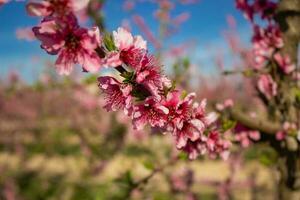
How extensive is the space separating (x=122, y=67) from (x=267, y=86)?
1.43m

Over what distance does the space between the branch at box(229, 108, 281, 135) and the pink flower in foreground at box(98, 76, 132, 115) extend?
103cm

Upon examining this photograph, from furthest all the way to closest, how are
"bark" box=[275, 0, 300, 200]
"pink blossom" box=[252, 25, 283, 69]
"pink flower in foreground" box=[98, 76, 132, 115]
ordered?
"pink blossom" box=[252, 25, 283, 69] < "bark" box=[275, 0, 300, 200] < "pink flower in foreground" box=[98, 76, 132, 115]

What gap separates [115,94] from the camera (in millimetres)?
1421

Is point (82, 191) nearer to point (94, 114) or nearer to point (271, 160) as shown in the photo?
point (94, 114)

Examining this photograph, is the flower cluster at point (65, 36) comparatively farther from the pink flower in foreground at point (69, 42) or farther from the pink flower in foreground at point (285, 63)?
the pink flower in foreground at point (285, 63)

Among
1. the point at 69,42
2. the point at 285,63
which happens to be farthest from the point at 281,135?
the point at 69,42

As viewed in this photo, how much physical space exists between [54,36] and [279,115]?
165cm

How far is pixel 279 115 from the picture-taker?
2.50 metres

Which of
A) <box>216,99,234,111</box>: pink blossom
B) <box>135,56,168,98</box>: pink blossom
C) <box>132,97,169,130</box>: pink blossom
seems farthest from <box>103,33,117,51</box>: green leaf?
<box>216,99,234,111</box>: pink blossom

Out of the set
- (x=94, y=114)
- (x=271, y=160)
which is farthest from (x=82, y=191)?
(x=271, y=160)

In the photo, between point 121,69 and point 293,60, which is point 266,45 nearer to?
point 293,60

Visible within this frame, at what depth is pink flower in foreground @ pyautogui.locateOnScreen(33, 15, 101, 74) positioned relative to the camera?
1176 mm

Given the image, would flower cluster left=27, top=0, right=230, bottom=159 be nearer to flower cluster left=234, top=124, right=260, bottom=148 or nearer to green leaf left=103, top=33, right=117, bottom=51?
green leaf left=103, top=33, right=117, bottom=51

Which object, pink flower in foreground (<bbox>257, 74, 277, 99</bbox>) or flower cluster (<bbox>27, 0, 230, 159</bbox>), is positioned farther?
pink flower in foreground (<bbox>257, 74, 277, 99</bbox>)
